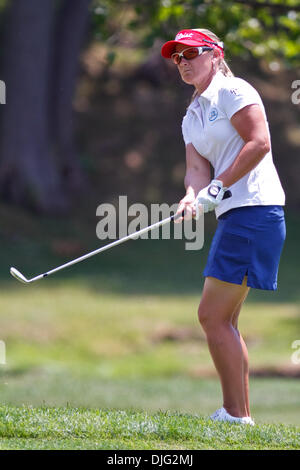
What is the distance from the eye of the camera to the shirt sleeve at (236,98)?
4.56 metres

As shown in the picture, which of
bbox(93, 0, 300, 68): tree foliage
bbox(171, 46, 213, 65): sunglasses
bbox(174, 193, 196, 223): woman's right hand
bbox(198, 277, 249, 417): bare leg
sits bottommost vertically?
bbox(198, 277, 249, 417): bare leg

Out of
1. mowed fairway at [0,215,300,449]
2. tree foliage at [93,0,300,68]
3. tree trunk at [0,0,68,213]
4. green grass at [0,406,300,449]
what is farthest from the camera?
tree trunk at [0,0,68,213]

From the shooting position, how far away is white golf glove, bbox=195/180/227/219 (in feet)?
14.9

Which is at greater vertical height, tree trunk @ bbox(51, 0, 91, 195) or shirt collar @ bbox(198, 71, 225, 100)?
tree trunk @ bbox(51, 0, 91, 195)

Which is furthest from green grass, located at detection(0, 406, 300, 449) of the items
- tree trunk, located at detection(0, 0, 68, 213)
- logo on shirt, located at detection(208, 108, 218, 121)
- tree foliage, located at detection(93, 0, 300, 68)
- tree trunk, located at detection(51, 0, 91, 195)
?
tree trunk, located at detection(51, 0, 91, 195)

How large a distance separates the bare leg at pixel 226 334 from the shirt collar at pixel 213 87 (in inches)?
39.2

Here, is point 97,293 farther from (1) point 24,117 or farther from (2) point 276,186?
(2) point 276,186

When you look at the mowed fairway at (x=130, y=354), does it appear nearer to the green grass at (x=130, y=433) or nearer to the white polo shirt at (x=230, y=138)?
the green grass at (x=130, y=433)

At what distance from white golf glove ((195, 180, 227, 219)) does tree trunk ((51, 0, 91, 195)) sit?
52.2 ft

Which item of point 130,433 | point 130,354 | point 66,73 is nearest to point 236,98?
point 130,433

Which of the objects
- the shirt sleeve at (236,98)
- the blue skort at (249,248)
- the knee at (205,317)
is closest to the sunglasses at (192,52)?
the shirt sleeve at (236,98)

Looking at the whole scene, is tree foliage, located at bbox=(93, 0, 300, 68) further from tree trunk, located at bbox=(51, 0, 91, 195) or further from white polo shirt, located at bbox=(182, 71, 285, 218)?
tree trunk, located at bbox=(51, 0, 91, 195)

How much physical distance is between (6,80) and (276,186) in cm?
1540

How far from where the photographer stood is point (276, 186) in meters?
4.73
